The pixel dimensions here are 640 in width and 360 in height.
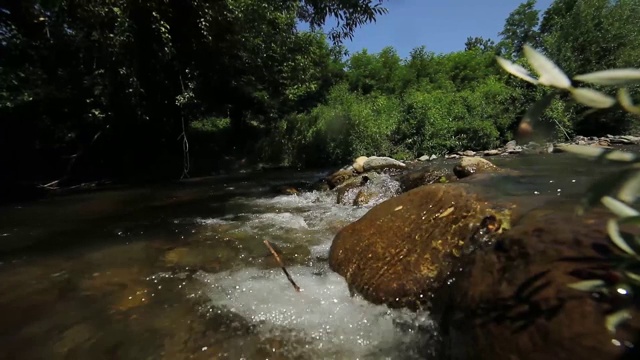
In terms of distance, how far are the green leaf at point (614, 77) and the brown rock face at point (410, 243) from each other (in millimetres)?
2172

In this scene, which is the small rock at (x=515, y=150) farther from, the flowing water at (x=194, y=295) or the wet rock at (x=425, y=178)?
the flowing water at (x=194, y=295)

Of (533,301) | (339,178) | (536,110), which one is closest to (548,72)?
(536,110)

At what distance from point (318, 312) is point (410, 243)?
1002mm

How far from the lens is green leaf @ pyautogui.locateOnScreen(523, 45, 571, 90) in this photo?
0.77 m

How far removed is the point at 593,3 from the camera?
70.7ft

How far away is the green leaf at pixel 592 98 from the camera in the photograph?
0.75 m

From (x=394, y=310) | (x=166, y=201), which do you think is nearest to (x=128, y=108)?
(x=166, y=201)

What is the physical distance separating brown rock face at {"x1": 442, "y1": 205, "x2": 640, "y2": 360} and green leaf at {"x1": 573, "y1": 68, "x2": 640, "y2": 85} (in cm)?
111

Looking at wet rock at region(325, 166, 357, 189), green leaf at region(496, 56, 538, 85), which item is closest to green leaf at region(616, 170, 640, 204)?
green leaf at region(496, 56, 538, 85)

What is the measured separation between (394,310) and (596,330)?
1.56 m

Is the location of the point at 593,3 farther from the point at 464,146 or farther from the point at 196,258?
the point at 196,258

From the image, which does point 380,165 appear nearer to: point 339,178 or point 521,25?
point 339,178

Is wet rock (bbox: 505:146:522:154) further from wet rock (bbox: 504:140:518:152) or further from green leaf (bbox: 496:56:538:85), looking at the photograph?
green leaf (bbox: 496:56:538:85)

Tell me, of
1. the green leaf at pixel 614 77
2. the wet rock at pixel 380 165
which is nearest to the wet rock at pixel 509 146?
the wet rock at pixel 380 165
